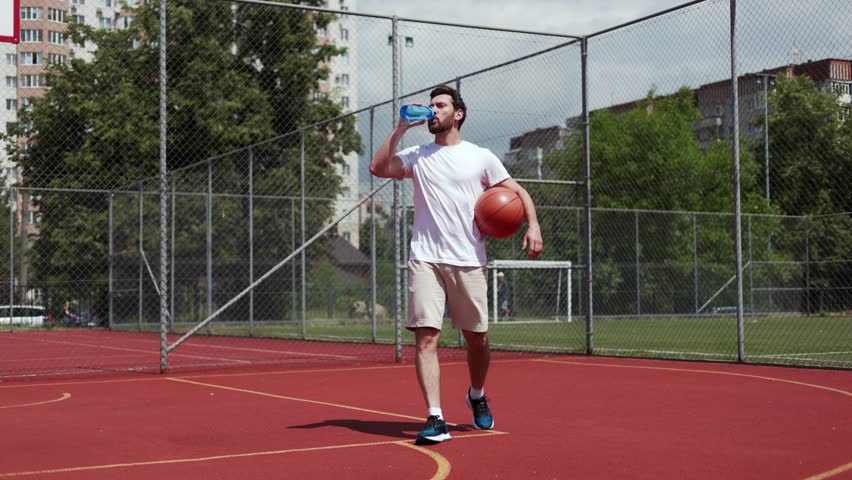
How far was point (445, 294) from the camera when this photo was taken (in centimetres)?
614

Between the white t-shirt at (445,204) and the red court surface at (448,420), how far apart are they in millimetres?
989

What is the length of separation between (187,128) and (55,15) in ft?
54.2

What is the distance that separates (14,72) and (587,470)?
37.3 ft

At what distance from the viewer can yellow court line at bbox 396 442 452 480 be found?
469cm

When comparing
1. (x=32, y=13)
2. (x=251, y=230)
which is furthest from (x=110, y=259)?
(x=32, y=13)

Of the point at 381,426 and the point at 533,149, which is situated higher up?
the point at 533,149

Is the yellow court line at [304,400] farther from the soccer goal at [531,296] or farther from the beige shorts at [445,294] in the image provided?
the soccer goal at [531,296]

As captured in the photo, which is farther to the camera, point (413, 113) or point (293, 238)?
point (293, 238)

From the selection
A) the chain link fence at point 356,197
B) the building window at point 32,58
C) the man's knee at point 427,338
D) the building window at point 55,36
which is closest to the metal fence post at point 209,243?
the chain link fence at point 356,197

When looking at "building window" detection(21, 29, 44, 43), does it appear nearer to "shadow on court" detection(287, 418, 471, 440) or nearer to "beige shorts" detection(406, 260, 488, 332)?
"shadow on court" detection(287, 418, 471, 440)

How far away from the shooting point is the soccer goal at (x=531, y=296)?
23891 millimetres

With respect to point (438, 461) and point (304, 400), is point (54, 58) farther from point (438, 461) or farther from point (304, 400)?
point (438, 461)

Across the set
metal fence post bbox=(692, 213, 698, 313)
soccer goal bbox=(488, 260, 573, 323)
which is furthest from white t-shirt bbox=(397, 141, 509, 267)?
metal fence post bbox=(692, 213, 698, 313)

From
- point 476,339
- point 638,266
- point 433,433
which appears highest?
point 638,266
